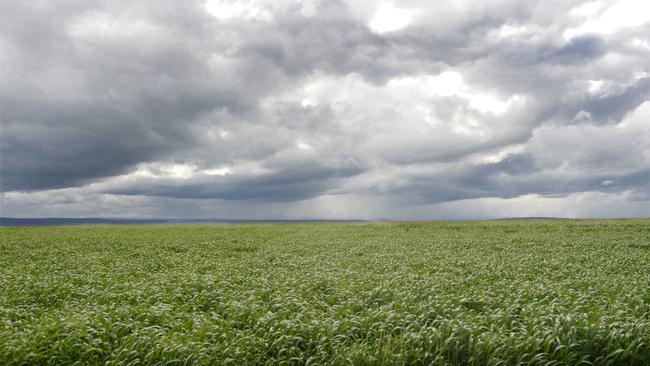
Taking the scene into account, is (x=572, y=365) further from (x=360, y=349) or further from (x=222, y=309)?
(x=222, y=309)

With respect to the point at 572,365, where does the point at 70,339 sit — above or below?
above

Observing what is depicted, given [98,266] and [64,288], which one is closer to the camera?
[64,288]

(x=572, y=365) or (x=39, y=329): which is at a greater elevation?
(x=39, y=329)

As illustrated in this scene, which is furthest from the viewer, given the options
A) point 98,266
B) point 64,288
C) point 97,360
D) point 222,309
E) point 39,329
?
point 98,266

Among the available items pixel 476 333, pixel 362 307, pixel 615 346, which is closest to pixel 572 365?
pixel 615 346

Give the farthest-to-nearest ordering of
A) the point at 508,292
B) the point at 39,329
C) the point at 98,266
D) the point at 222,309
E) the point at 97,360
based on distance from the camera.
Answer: the point at 98,266 < the point at 508,292 < the point at 222,309 < the point at 39,329 < the point at 97,360

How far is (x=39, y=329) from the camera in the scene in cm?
879

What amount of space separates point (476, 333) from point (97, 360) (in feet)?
27.8

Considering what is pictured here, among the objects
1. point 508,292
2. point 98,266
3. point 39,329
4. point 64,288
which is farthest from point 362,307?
point 98,266

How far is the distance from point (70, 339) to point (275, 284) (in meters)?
7.95

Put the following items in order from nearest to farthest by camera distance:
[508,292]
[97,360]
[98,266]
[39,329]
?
1. [97,360]
2. [39,329]
3. [508,292]
4. [98,266]

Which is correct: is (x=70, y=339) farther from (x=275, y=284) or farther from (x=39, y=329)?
(x=275, y=284)

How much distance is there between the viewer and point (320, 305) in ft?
41.7

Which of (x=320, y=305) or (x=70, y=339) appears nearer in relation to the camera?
(x=70, y=339)
